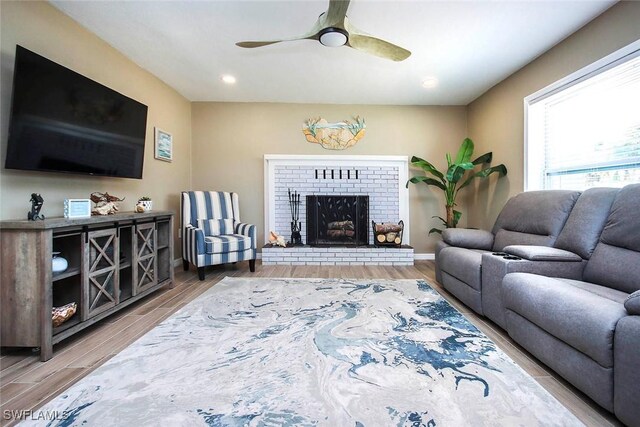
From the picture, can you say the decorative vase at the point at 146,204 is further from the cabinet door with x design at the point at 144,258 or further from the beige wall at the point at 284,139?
the beige wall at the point at 284,139

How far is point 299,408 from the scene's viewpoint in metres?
1.25

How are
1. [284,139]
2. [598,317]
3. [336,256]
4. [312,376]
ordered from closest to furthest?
[598,317], [312,376], [336,256], [284,139]

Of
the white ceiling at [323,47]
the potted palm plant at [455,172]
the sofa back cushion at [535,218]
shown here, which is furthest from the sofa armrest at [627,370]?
the potted palm plant at [455,172]

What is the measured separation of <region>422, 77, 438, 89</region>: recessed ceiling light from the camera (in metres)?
3.50

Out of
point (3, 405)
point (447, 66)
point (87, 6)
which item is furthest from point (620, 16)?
point (3, 405)

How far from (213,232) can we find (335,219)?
1.88 metres

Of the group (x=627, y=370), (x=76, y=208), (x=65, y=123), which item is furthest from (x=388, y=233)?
(x=65, y=123)

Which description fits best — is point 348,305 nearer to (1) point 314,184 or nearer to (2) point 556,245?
(2) point 556,245

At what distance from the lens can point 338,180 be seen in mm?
4508

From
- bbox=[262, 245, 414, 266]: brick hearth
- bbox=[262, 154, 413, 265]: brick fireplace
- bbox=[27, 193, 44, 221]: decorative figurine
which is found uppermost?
bbox=[262, 154, 413, 265]: brick fireplace

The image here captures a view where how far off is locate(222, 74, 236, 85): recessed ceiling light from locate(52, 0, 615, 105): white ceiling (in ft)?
0.26

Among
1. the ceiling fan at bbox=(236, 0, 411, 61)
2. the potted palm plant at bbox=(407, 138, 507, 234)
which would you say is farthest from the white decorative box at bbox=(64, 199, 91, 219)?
the potted palm plant at bbox=(407, 138, 507, 234)

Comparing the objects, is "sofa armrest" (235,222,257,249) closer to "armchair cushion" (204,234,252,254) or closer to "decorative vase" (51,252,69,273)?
"armchair cushion" (204,234,252,254)

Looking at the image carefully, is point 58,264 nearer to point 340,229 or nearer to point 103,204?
point 103,204
